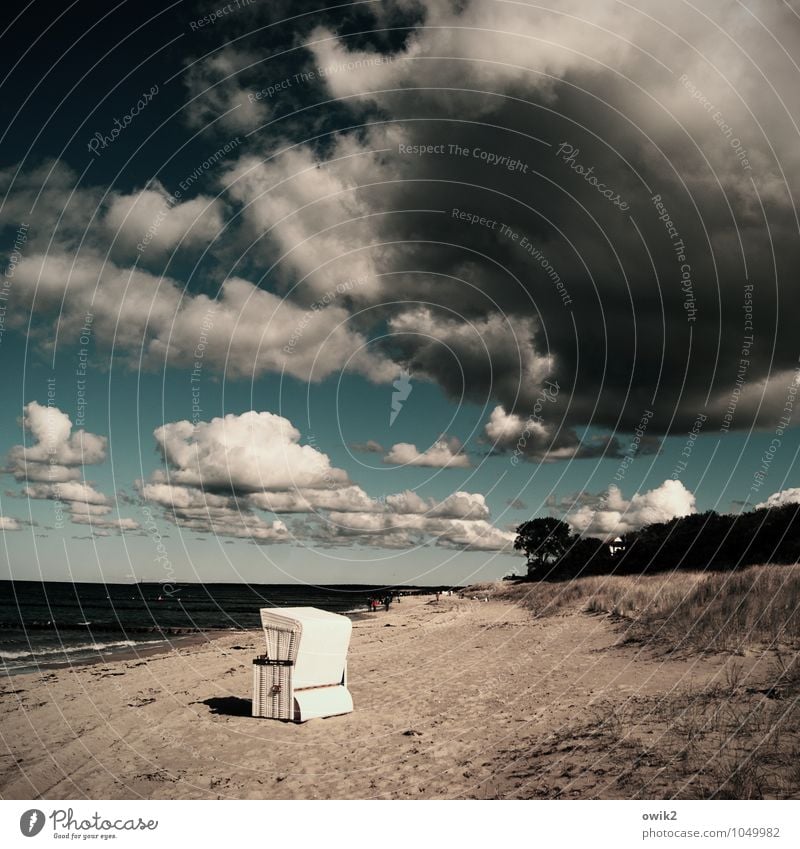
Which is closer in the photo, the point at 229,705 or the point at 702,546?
the point at 229,705

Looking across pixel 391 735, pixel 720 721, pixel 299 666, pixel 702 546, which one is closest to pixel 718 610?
pixel 720 721

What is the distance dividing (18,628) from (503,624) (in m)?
36.9

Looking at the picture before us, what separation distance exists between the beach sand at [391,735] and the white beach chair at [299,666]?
274mm

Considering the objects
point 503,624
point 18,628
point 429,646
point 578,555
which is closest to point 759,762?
point 429,646

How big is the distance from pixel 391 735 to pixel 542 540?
78.1m

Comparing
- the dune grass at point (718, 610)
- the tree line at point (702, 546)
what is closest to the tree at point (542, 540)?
the tree line at point (702, 546)

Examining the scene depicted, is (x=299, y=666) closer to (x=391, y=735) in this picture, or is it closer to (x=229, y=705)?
(x=391, y=735)

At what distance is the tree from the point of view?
269ft

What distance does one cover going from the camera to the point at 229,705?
13445mm

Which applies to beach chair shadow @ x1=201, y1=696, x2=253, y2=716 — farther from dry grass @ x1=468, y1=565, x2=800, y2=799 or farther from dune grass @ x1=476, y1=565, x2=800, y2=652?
dune grass @ x1=476, y1=565, x2=800, y2=652

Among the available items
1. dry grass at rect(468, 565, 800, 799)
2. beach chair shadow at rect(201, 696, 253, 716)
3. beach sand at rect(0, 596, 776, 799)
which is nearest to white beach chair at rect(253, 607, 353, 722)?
beach sand at rect(0, 596, 776, 799)

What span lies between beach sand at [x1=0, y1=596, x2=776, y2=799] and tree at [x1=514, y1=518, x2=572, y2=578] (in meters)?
65.8

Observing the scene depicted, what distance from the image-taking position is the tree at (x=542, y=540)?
82.1 metres
